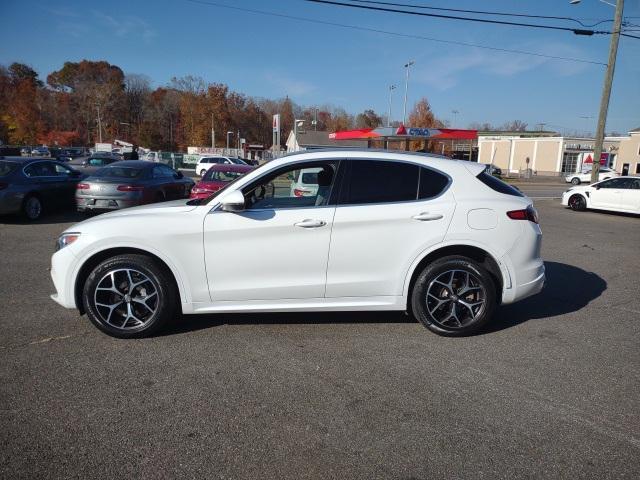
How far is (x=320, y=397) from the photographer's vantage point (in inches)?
123

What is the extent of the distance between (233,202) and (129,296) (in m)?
1.31

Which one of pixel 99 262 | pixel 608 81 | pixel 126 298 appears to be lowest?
pixel 126 298

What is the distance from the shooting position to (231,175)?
39.2ft

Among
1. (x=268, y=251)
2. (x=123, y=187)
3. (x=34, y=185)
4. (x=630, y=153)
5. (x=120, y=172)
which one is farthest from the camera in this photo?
(x=630, y=153)

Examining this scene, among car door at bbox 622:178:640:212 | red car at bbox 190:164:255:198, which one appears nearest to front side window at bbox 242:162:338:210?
red car at bbox 190:164:255:198

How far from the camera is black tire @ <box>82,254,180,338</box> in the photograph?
3971 millimetres

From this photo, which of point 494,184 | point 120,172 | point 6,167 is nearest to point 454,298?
point 494,184

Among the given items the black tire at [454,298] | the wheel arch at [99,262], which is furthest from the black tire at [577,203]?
the wheel arch at [99,262]

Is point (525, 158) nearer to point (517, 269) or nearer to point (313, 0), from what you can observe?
point (313, 0)

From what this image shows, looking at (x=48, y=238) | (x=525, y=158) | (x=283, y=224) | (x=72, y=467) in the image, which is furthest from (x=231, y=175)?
(x=525, y=158)

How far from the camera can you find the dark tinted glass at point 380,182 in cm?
412

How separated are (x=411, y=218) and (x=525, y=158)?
7096 centimetres

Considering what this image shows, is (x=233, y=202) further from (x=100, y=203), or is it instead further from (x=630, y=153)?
(x=630, y=153)

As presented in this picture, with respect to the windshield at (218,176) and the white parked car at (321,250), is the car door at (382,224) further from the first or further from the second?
the windshield at (218,176)
